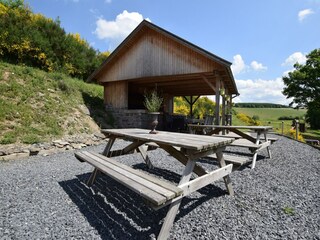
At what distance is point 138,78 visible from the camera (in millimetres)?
9695

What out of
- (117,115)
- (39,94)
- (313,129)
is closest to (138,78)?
(117,115)

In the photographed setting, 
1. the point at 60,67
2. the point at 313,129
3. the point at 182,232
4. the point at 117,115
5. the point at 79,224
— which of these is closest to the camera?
the point at 182,232

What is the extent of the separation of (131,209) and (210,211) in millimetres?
1037

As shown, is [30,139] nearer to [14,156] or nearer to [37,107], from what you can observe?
[14,156]

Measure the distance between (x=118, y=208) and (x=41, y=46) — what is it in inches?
526

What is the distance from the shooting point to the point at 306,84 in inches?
830

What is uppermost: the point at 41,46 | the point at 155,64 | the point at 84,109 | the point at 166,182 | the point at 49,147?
the point at 41,46

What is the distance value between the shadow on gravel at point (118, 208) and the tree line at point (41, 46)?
464 inches

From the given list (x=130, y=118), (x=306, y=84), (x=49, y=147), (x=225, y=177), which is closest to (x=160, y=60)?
(x=130, y=118)

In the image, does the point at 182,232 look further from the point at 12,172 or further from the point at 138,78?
the point at 138,78

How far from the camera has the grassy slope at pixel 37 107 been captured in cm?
631

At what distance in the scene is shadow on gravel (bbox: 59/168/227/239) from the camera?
212 centimetres

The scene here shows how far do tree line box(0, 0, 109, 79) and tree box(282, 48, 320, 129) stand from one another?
21071mm

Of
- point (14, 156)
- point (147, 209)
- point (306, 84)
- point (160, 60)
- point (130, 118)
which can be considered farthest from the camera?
point (306, 84)
